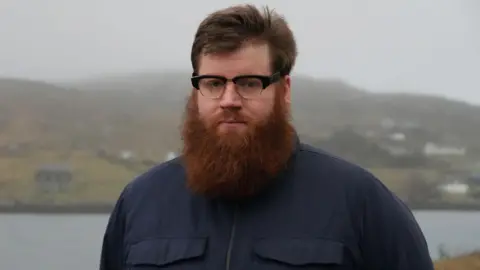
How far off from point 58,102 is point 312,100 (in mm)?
874

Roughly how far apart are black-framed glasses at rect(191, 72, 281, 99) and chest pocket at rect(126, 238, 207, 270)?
10.8 inches

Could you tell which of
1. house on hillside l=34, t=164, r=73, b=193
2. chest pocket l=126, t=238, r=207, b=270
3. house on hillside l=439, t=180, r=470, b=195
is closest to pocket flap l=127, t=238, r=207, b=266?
chest pocket l=126, t=238, r=207, b=270

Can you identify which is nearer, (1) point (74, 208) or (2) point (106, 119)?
(1) point (74, 208)

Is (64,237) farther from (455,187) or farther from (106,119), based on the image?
(455,187)

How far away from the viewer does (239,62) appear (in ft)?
4.43

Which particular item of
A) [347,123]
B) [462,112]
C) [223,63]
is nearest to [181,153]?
[223,63]

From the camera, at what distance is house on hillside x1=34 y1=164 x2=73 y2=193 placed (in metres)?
2.41

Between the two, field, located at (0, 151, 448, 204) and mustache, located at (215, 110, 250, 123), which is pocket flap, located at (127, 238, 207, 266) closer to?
mustache, located at (215, 110, 250, 123)

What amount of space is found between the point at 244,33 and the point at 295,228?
373 millimetres

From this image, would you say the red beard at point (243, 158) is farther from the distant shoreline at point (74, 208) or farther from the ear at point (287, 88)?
the distant shoreline at point (74, 208)

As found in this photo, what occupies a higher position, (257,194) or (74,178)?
(257,194)

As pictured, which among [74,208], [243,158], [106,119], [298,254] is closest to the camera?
[298,254]

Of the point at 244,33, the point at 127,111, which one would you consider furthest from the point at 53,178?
the point at 244,33

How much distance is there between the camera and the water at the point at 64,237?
7.89 ft
